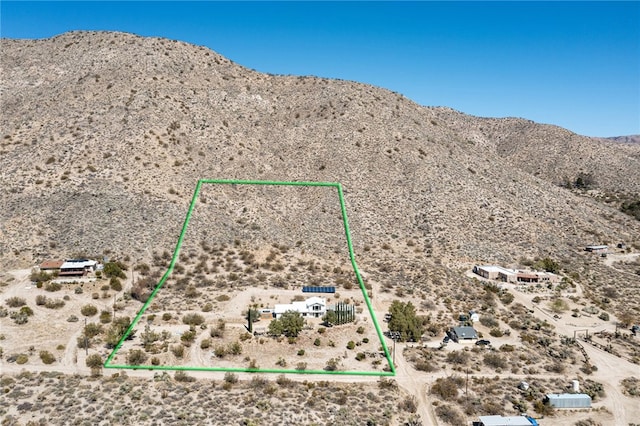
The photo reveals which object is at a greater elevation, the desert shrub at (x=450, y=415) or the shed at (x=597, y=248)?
the shed at (x=597, y=248)

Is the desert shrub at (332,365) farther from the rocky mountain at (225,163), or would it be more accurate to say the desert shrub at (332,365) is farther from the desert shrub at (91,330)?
the rocky mountain at (225,163)

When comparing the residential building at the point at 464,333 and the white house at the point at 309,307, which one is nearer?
the residential building at the point at 464,333

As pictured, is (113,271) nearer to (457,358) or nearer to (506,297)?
(457,358)

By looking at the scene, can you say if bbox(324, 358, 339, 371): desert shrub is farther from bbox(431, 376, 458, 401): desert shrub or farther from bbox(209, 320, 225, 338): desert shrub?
bbox(209, 320, 225, 338): desert shrub

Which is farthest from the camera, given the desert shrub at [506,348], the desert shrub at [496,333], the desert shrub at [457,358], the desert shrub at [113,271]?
the desert shrub at [113,271]

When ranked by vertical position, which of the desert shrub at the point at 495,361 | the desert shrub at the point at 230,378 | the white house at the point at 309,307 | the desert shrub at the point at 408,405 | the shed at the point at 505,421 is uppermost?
the white house at the point at 309,307

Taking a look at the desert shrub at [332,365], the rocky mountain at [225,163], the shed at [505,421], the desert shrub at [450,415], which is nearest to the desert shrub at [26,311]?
the rocky mountain at [225,163]

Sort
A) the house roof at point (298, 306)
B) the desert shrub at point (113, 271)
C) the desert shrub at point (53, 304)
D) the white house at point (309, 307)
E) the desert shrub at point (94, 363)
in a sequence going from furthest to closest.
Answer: the desert shrub at point (113, 271)
the white house at point (309, 307)
the house roof at point (298, 306)
the desert shrub at point (53, 304)
the desert shrub at point (94, 363)

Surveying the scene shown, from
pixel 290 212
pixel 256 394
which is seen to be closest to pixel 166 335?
pixel 256 394
